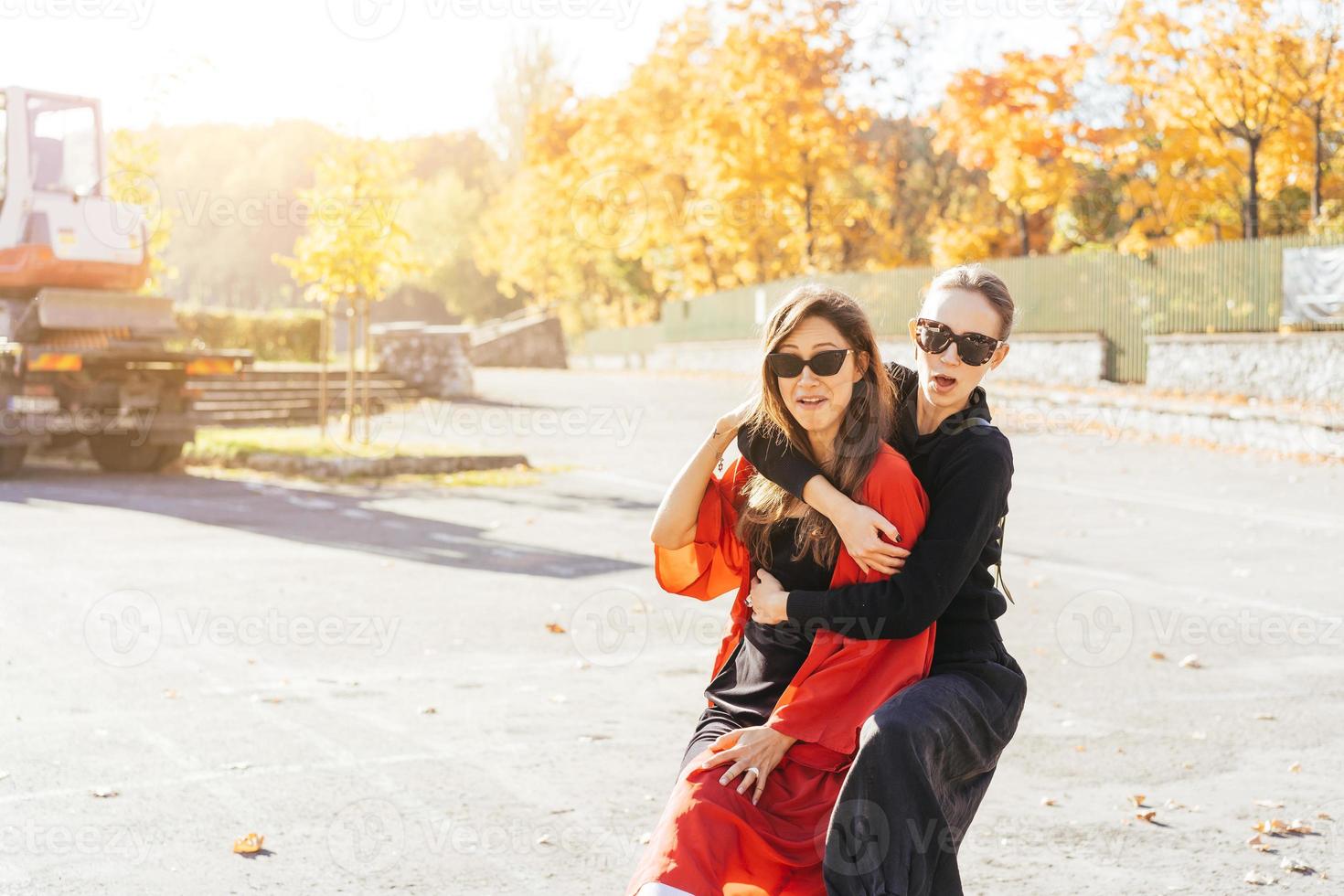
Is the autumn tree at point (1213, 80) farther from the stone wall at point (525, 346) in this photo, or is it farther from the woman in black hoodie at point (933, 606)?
the stone wall at point (525, 346)

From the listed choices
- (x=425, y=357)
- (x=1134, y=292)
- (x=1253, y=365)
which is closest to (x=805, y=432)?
(x=1253, y=365)

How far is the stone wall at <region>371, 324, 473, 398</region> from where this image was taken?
92.7 feet

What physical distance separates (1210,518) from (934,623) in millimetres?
10879

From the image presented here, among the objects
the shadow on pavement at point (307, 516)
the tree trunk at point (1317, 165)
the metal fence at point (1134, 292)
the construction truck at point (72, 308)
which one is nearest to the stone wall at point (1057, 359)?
the metal fence at point (1134, 292)

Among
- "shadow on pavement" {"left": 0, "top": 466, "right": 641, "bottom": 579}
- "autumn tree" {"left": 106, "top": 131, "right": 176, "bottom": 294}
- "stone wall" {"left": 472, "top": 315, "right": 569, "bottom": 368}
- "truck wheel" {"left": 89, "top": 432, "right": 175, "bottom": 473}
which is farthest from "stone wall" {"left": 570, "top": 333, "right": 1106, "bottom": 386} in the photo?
"stone wall" {"left": 472, "top": 315, "right": 569, "bottom": 368}

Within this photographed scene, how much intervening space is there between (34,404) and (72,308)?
1.12 m

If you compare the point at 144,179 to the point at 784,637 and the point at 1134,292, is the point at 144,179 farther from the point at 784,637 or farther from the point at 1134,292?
the point at 784,637

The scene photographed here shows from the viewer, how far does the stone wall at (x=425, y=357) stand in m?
28.2

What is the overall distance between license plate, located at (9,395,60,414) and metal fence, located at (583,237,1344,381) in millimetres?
10242

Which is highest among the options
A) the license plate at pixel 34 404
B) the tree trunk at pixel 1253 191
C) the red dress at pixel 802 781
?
the tree trunk at pixel 1253 191

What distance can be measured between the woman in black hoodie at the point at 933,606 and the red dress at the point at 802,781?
5 centimetres

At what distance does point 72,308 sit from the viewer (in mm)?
16219

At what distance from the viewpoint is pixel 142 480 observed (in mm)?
16500

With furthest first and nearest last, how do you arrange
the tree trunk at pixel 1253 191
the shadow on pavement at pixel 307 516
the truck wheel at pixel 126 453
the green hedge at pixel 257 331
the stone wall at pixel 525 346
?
the stone wall at pixel 525 346 → the green hedge at pixel 257 331 → the tree trunk at pixel 1253 191 → the truck wheel at pixel 126 453 → the shadow on pavement at pixel 307 516
